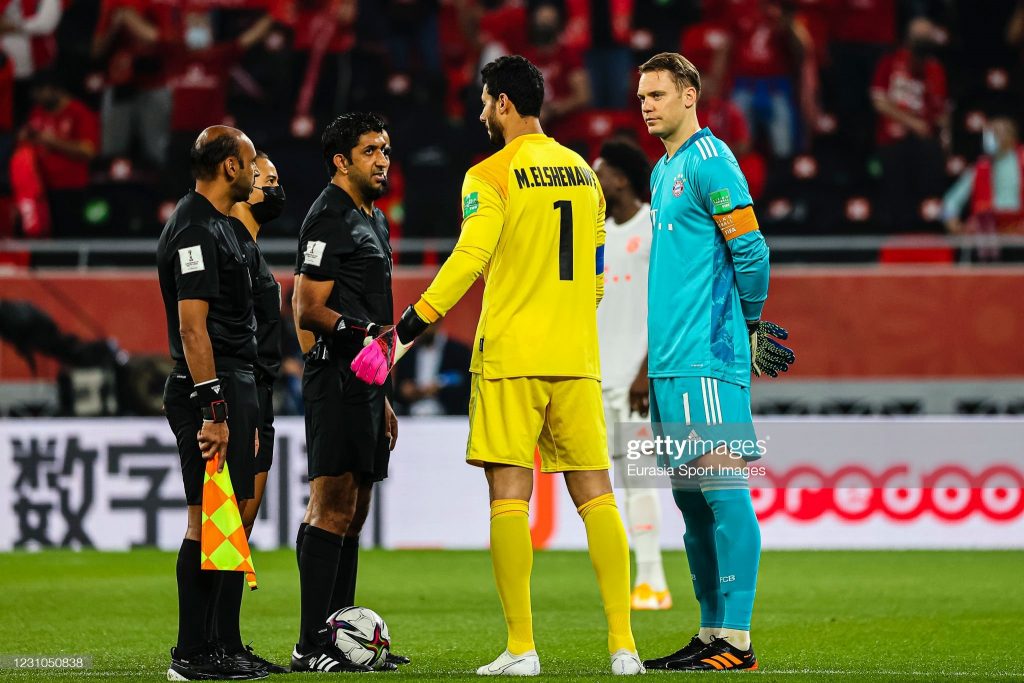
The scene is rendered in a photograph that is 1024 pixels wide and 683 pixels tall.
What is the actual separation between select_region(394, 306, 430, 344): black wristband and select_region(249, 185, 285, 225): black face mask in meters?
1.40

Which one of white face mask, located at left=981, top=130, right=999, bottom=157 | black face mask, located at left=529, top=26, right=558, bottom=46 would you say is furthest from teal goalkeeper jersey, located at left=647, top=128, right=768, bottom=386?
black face mask, located at left=529, top=26, right=558, bottom=46

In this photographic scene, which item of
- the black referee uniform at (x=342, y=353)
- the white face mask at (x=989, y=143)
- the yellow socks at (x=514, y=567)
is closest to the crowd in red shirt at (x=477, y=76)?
the white face mask at (x=989, y=143)

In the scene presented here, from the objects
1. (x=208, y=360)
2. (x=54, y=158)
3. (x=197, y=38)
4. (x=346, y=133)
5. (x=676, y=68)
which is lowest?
(x=208, y=360)

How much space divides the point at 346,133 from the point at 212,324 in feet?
3.62

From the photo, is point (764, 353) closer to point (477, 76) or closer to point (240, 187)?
point (240, 187)

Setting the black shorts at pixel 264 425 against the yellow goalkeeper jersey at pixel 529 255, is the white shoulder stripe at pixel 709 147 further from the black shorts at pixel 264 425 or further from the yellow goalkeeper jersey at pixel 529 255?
the black shorts at pixel 264 425

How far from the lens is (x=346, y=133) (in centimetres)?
674

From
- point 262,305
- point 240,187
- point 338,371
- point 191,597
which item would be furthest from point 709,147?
point 191,597

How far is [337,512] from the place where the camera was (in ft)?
21.5

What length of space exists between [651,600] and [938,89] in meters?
9.60

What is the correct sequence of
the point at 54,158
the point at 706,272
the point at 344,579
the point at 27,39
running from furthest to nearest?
the point at 27,39
the point at 54,158
the point at 344,579
the point at 706,272

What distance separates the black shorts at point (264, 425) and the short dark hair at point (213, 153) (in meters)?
1.04

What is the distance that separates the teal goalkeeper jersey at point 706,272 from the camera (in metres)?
6.23

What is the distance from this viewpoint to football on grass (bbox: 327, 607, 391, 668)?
6422mm
